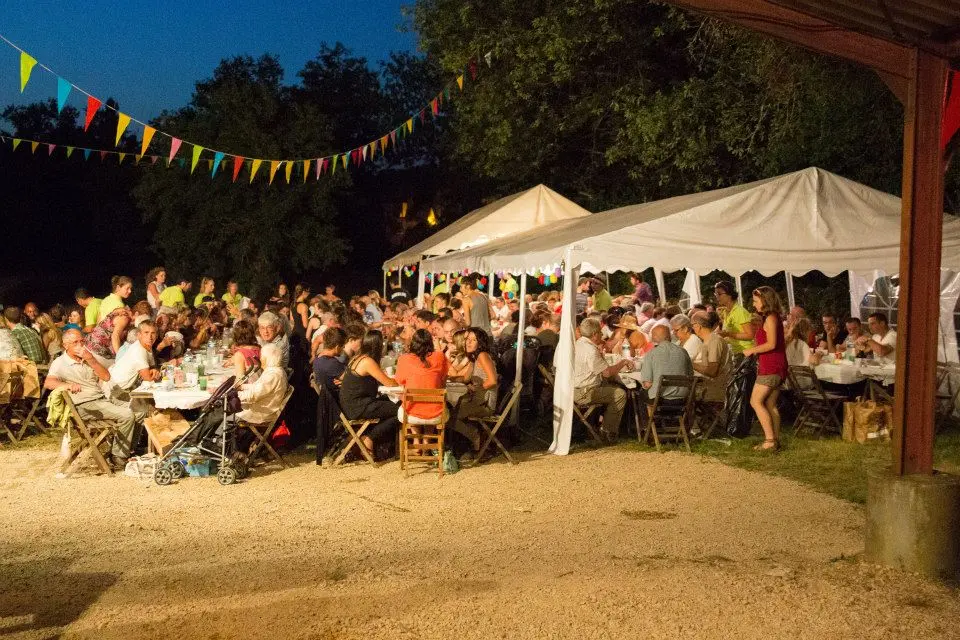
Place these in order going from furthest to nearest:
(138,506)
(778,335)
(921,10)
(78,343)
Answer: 1. (778,335)
2. (78,343)
3. (138,506)
4. (921,10)

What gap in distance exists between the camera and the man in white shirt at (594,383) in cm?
924

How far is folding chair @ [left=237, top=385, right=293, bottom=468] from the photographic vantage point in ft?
26.1

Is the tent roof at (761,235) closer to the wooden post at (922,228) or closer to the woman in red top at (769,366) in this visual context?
the woman in red top at (769,366)

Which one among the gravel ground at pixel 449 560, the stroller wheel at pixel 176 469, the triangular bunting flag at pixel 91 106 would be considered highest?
the triangular bunting flag at pixel 91 106

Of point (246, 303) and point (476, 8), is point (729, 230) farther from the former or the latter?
point (476, 8)

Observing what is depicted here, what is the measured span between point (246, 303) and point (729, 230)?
32.6 feet

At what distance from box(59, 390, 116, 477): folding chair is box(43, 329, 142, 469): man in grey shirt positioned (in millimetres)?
82

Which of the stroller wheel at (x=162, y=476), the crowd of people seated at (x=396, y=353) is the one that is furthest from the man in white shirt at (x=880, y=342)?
the stroller wheel at (x=162, y=476)

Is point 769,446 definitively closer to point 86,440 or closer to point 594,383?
point 594,383

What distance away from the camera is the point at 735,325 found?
10.7 metres

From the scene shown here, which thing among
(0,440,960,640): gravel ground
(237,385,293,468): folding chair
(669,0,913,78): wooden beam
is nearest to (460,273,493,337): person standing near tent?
(237,385,293,468): folding chair

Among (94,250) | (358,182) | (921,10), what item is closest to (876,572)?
(921,10)

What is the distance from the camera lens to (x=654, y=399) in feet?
29.6

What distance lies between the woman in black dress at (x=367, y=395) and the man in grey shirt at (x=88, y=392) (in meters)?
1.65
